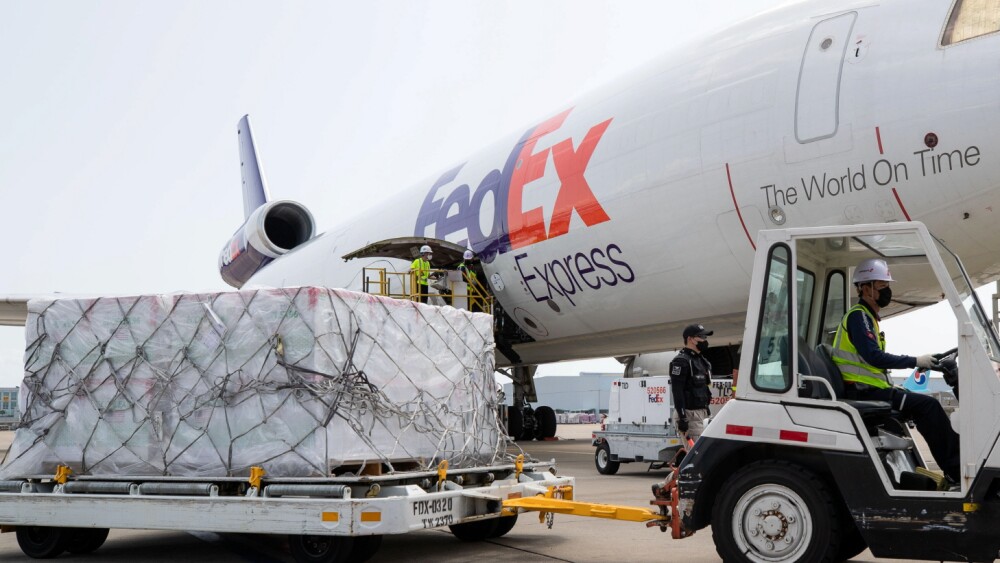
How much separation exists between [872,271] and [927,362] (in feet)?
2.25

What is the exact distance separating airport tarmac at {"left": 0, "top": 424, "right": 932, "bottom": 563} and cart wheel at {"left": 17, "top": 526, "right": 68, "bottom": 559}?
4.4 inches

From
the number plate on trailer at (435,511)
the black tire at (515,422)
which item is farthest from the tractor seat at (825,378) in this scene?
the black tire at (515,422)

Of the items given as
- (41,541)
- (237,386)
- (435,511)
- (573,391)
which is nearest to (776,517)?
(435,511)

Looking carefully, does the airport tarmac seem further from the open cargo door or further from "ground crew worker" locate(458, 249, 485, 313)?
the open cargo door

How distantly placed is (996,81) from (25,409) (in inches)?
321

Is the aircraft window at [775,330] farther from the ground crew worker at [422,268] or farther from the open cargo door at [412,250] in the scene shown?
the open cargo door at [412,250]

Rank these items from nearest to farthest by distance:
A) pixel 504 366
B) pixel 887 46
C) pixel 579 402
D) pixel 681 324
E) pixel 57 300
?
pixel 57 300, pixel 887 46, pixel 681 324, pixel 504 366, pixel 579 402

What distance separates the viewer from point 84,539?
675cm

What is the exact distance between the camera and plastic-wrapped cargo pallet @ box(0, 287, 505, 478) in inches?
233

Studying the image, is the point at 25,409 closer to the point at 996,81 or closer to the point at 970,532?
the point at 970,532

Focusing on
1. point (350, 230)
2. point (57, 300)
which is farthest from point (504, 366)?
point (57, 300)

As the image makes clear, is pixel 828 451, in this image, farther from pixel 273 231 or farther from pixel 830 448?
pixel 273 231

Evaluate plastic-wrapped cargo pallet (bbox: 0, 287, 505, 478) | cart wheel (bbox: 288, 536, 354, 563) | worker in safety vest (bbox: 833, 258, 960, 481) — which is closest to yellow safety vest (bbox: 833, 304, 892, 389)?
worker in safety vest (bbox: 833, 258, 960, 481)

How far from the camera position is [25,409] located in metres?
6.59
